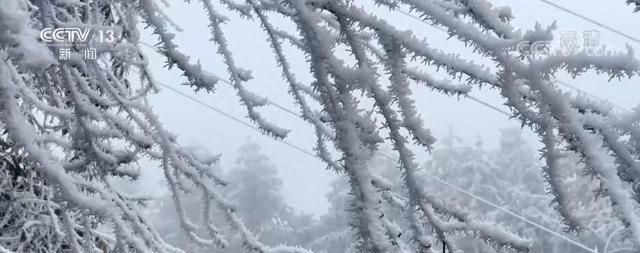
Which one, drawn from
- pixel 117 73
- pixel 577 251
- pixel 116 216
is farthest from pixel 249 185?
pixel 116 216

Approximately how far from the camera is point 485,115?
14.0m

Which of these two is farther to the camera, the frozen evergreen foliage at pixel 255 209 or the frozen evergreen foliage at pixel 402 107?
the frozen evergreen foliage at pixel 255 209

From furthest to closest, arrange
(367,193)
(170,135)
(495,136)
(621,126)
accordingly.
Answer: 1. (495,136)
2. (170,135)
3. (367,193)
4. (621,126)

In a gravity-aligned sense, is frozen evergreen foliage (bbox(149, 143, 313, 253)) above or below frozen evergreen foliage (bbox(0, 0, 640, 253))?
below

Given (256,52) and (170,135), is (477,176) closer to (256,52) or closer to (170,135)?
(256,52)

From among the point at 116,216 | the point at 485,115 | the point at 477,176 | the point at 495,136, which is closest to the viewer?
the point at 116,216

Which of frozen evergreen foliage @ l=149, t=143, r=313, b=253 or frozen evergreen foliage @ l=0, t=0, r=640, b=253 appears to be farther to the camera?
frozen evergreen foliage @ l=149, t=143, r=313, b=253

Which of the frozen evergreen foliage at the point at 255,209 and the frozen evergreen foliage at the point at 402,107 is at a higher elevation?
the frozen evergreen foliage at the point at 402,107

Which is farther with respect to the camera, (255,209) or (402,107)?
(255,209)

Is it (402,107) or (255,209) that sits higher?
(402,107)

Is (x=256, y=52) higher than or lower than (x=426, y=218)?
lower

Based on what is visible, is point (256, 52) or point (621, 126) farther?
point (256, 52)

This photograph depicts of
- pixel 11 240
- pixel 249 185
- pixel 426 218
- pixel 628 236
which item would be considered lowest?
pixel 249 185

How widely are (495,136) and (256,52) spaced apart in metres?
4.47
